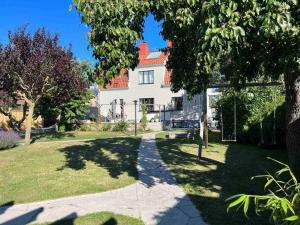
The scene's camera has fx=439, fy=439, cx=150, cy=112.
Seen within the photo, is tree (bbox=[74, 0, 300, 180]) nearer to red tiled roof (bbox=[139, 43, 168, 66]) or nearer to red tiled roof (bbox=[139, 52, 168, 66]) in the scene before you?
red tiled roof (bbox=[139, 43, 168, 66])

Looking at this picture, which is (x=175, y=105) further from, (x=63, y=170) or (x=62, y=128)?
(x=63, y=170)

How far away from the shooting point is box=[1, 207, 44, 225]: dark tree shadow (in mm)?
7671

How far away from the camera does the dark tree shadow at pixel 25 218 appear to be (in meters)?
7.67

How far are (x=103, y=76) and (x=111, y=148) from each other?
10.3 m

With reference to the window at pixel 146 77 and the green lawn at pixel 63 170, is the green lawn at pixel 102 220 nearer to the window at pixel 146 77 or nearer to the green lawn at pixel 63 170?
the green lawn at pixel 63 170

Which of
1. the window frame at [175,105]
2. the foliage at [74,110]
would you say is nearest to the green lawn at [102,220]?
the foliage at [74,110]

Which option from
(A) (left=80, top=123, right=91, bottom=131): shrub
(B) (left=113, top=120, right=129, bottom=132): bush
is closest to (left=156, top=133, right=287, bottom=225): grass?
(B) (left=113, top=120, right=129, bottom=132): bush

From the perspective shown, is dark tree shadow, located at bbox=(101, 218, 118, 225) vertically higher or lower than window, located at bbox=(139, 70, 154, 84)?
lower

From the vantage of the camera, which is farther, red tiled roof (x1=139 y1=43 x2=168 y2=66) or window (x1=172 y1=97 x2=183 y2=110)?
red tiled roof (x1=139 y1=43 x2=168 y2=66)

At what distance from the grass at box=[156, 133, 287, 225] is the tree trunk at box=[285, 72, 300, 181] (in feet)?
4.47

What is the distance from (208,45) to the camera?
517 centimetres

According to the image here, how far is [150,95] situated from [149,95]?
12cm

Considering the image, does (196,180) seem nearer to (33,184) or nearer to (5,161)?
(33,184)

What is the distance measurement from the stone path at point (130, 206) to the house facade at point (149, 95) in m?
28.4
